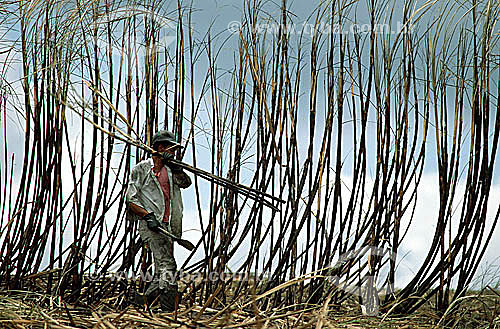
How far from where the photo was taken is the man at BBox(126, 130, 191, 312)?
287 centimetres

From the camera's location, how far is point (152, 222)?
112 inches

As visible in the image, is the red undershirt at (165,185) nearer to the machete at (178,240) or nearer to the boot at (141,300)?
the machete at (178,240)

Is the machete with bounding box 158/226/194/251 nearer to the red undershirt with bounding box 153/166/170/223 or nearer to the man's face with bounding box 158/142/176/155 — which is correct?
the red undershirt with bounding box 153/166/170/223

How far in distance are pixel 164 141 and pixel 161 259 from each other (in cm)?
53

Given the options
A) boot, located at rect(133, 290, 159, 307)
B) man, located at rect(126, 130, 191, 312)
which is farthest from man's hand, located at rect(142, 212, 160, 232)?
boot, located at rect(133, 290, 159, 307)

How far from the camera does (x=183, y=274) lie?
3170 mm

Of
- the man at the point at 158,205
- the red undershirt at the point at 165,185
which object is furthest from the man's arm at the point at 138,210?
the red undershirt at the point at 165,185

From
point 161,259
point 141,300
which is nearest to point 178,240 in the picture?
point 161,259

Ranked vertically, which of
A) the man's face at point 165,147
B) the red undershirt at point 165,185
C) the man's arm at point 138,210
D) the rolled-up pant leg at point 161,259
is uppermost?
the man's face at point 165,147

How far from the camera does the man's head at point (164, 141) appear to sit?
2.87 metres

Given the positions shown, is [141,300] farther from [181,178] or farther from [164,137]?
[164,137]

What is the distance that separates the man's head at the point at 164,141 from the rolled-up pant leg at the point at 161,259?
1.17 ft

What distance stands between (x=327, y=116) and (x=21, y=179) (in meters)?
1.61

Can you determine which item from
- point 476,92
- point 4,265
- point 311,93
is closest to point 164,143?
point 311,93
